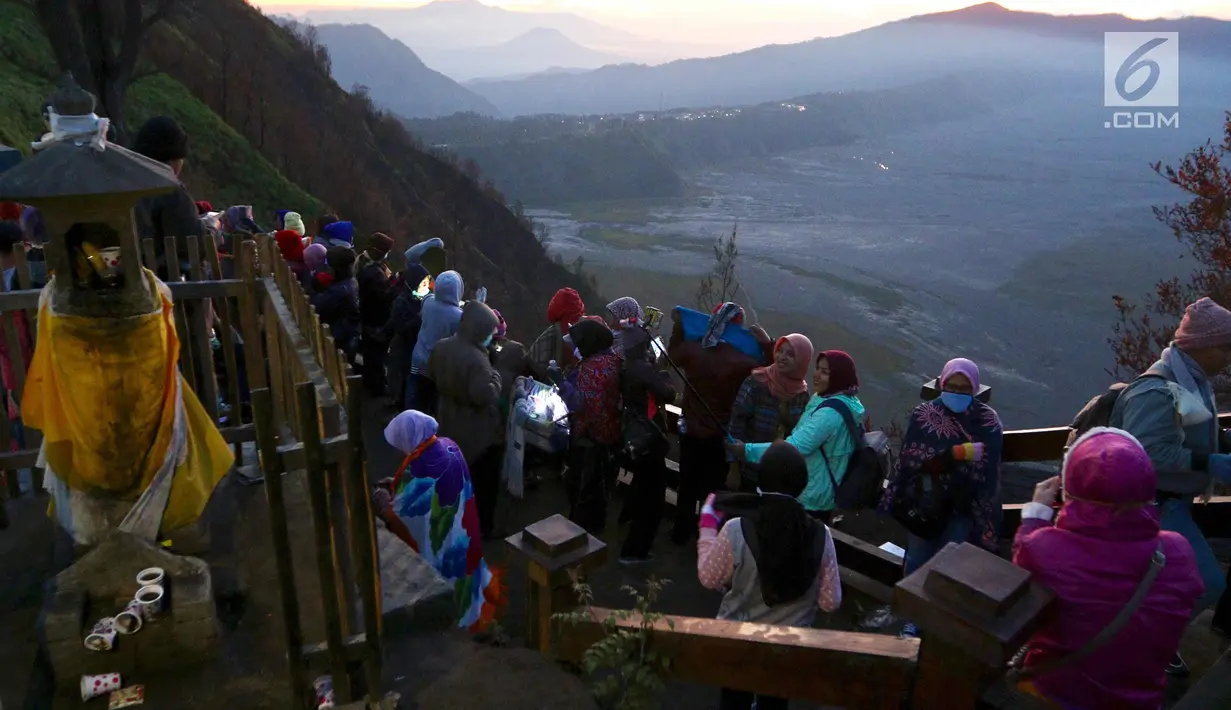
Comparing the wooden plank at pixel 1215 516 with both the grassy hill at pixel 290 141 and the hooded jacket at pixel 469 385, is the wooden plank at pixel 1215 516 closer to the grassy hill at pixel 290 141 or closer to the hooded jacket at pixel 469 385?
the hooded jacket at pixel 469 385

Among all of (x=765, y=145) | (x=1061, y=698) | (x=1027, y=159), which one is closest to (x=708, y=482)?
(x=1061, y=698)

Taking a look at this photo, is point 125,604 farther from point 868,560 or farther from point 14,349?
point 868,560

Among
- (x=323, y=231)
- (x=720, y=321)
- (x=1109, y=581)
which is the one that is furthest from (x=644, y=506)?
(x=323, y=231)

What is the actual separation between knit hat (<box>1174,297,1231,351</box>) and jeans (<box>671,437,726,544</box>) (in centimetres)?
262

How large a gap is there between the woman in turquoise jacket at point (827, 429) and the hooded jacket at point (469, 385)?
187cm

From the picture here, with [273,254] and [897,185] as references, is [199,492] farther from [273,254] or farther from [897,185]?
[897,185]

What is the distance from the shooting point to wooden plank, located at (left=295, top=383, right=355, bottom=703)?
288 cm

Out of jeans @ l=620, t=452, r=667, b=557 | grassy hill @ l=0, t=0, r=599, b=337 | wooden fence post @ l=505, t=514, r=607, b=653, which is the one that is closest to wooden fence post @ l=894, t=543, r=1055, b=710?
wooden fence post @ l=505, t=514, r=607, b=653

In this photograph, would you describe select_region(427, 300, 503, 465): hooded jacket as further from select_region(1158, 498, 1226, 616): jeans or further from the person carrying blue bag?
select_region(1158, 498, 1226, 616): jeans

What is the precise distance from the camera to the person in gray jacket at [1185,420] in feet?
12.2

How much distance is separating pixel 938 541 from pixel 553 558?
229 centimetres

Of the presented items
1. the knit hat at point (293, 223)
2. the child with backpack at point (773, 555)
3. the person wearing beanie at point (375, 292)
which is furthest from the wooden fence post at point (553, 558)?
the knit hat at point (293, 223)

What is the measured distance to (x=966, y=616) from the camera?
2.23m

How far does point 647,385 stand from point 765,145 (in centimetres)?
16705
